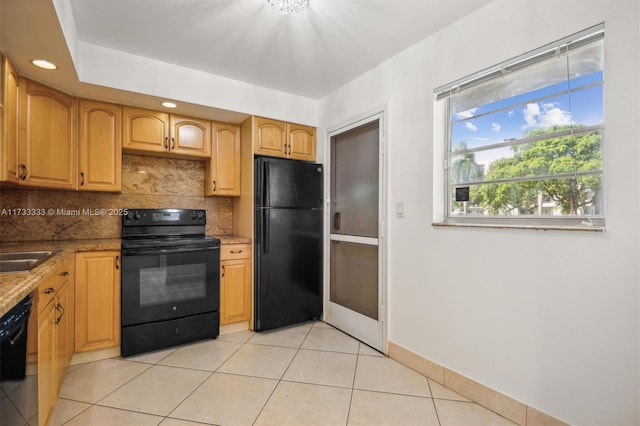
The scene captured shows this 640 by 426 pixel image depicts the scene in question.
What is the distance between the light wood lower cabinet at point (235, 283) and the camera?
2988 millimetres

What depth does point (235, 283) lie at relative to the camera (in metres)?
3.05

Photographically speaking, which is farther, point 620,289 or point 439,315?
point 439,315

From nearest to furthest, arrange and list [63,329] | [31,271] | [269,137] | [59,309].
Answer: [31,271]
[59,309]
[63,329]
[269,137]

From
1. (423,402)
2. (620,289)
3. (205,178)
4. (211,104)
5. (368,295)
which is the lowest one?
(423,402)

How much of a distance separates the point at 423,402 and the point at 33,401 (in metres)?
2.01

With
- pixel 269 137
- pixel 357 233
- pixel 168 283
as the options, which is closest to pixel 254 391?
pixel 168 283

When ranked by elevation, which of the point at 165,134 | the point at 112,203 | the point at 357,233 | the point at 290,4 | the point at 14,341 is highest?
the point at 290,4

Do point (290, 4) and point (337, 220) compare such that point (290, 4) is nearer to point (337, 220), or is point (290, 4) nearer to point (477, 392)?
point (337, 220)

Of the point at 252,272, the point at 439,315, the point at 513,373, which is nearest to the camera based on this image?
the point at 513,373

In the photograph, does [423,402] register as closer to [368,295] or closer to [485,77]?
[368,295]

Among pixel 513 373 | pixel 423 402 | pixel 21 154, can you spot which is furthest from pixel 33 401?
pixel 513 373

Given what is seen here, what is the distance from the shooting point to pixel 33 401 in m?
1.34

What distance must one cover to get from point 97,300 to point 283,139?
2.19m

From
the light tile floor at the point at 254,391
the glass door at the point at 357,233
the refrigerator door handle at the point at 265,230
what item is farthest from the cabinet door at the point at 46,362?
the glass door at the point at 357,233
